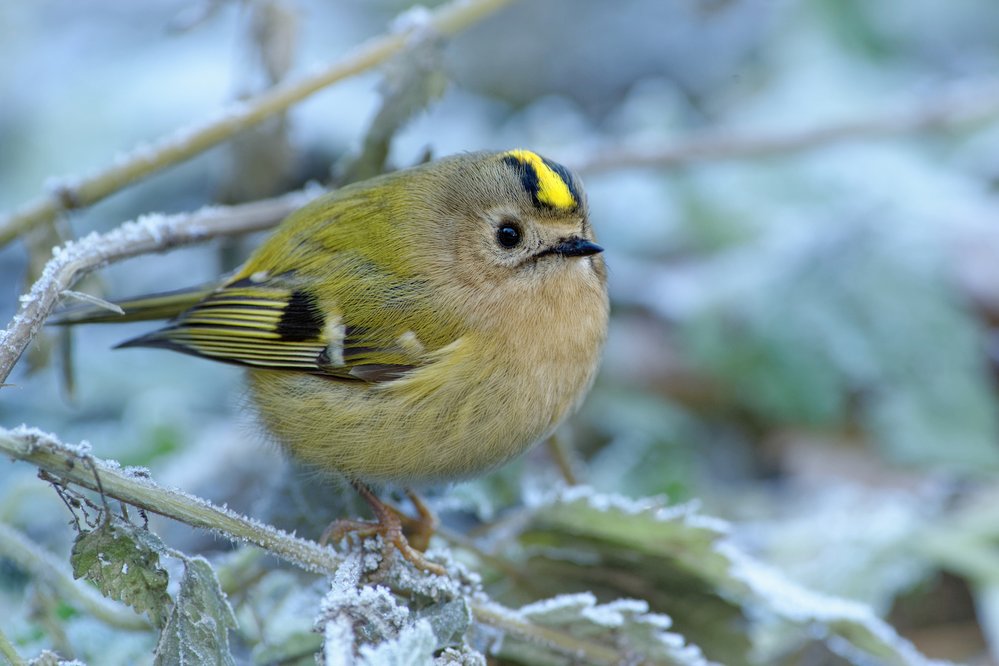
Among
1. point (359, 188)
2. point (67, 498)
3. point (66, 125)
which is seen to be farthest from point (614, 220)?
point (67, 498)

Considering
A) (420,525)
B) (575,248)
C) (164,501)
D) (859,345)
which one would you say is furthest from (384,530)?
(859,345)

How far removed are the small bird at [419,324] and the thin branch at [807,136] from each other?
94cm

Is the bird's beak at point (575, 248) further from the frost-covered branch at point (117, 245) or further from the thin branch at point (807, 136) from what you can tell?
the thin branch at point (807, 136)

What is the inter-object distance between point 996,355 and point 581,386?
183 cm

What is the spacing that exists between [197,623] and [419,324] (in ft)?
2.23

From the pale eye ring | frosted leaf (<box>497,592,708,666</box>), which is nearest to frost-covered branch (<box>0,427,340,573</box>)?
frosted leaf (<box>497,592,708,666</box>)

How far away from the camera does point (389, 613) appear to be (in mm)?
1473

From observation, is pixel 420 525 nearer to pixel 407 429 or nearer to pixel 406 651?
pixel 407 429

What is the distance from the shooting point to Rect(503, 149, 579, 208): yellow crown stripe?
1.96m

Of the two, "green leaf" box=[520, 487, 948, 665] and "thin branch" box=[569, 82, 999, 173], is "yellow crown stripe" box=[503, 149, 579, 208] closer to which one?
"green leaf" box=[520, 487, 948, 665]

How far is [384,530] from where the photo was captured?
1854mm

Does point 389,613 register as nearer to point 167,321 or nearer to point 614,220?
point 167,321

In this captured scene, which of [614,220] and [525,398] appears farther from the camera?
[614,220]

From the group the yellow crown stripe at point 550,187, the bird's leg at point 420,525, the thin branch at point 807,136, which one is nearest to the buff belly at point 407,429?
the bird's leg at point 420,525
